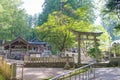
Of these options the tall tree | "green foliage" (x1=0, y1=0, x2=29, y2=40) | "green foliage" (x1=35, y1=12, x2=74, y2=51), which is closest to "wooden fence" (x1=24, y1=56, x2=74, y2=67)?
"green foliage" (x1=35, y1=12, x2=74, y2=51)

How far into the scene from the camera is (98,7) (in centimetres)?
2788

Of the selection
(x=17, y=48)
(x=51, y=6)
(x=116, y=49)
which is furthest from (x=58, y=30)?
(x=51, y=6)

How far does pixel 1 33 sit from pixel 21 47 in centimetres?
784

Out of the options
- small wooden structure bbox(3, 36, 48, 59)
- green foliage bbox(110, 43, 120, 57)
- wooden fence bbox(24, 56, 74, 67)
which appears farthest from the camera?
small wooden structure bbox(3, 36, 48, 59)

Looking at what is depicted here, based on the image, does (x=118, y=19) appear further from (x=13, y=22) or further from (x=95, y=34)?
(x=13, y=22)

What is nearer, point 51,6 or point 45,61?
point 45,61

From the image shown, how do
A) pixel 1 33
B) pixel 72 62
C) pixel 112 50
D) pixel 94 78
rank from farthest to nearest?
pixel 1 33 → pixel 112 50 → pixel 72 62 → pixel 94 78

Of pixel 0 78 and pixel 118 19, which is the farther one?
pixel 118 19

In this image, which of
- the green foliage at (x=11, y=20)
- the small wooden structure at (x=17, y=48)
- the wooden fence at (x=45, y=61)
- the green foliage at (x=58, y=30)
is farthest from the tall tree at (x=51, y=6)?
the wooden fence at (x=45, y=61)

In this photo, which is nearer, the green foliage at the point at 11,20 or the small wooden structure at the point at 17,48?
the small wooden structure at the point at 17,48

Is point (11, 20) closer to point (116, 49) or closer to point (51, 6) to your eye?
point (51, 6)

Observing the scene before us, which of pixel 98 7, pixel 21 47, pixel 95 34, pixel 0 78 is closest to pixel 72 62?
pixel 95 34

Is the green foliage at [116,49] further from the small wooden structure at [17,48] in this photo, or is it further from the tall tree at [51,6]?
the tall tree at [51,6]

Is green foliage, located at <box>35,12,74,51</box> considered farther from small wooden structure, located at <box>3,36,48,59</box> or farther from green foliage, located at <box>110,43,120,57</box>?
small wooden structure, located at <box>3,36,48,59</box>
